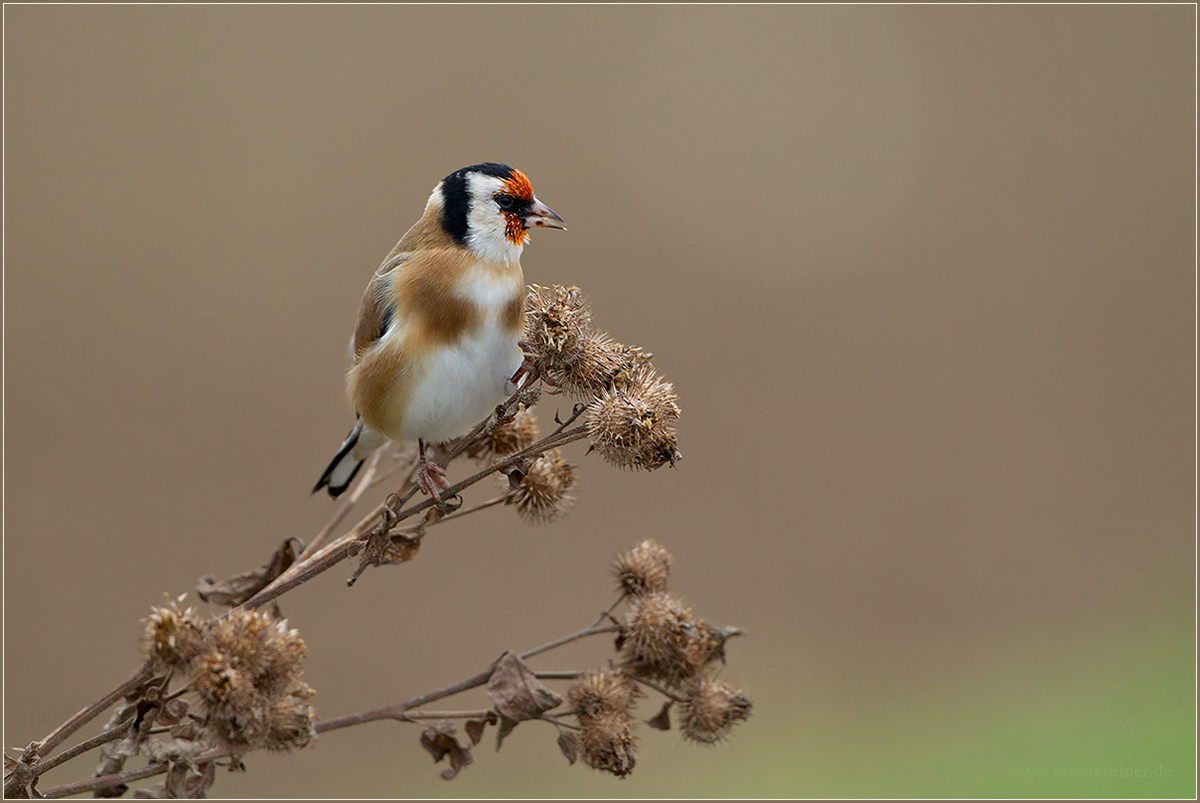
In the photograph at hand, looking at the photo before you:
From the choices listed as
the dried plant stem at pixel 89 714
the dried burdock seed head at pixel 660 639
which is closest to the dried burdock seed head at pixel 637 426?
the dried burdock seed head at pixel 660 639

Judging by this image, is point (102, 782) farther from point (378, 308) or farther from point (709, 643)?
point (378, 308)

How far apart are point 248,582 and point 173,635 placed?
0.38 m

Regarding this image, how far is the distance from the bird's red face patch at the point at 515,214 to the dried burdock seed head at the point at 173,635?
0.92 meters

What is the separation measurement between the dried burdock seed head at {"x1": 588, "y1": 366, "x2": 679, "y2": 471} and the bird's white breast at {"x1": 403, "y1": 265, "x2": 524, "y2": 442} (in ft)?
1.44

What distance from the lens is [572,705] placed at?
1331 millimetres

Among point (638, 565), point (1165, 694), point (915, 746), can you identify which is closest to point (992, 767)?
point (915, 746)

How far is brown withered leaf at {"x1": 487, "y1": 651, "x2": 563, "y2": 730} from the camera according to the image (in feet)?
3.99

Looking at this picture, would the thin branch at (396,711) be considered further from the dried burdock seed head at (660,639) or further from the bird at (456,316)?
the bird at (456,316)

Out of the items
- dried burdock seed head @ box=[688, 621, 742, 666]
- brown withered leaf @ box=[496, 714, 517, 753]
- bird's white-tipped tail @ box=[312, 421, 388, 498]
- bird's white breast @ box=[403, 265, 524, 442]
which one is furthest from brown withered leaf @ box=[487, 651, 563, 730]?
bird's white-tipped tail @ box=[312, 421, 388, 498]

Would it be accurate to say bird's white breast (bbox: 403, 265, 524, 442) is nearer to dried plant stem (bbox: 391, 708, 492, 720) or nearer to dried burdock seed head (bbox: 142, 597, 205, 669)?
dried plant stem (bbox: 391, 708, 492, 720)

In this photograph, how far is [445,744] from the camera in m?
1.31

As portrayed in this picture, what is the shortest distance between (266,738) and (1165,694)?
3.11 m

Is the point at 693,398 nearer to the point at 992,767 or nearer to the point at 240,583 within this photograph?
the point at 992,767

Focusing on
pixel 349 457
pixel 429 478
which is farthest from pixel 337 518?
pixel 349 457
